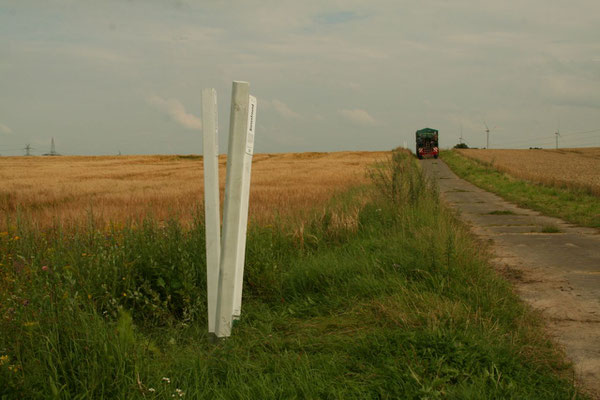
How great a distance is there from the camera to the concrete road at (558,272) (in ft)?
12.1

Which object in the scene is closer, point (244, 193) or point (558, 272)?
point (244, 193)

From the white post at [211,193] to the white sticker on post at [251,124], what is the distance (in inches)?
9.1

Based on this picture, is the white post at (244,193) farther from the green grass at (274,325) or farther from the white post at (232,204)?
the green grass at (274,325)

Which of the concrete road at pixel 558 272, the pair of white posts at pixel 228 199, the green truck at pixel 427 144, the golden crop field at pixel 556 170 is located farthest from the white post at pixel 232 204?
the green truck at pixel 427 144

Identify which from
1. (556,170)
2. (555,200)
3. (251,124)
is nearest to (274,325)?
(251,124)

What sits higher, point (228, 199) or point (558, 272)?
point (228, 199)

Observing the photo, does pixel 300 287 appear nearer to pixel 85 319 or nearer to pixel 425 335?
pixel 425 335

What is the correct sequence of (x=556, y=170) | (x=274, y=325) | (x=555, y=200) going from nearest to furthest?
(x=274, y=325), (x=555, y=200), (x=556, y=170)

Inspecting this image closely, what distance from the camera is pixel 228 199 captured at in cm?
385

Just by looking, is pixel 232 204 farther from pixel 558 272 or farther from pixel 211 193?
pixel 558 272

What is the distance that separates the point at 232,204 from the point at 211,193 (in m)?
0.20

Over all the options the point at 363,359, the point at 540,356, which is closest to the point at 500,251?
the point at 540,356

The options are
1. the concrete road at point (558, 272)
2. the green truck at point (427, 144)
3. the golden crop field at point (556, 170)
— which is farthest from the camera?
the green truck at point (427, 144)

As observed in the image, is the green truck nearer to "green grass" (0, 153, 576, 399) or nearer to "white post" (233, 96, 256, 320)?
"green grass" (0, 153, 576, 399)
